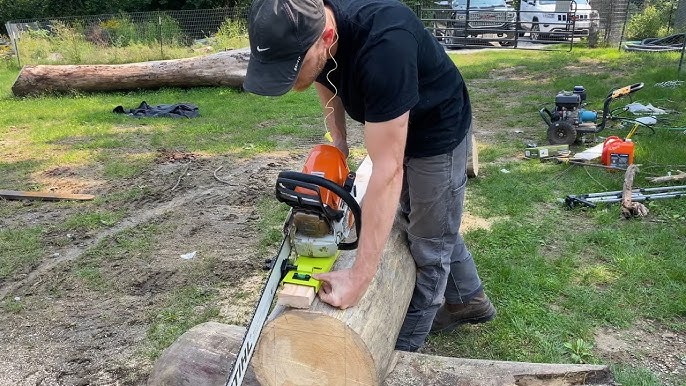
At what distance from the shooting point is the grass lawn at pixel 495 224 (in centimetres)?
338

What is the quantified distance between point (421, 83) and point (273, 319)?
3.78 feet

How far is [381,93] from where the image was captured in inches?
78.0

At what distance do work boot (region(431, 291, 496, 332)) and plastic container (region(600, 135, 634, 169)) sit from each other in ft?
10.9

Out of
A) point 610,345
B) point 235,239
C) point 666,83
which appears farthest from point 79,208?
point 666,83

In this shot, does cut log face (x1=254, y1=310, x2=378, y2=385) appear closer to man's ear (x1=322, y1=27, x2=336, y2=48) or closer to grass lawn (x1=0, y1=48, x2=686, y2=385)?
man's ear (x1=322, y1=27, x2=336, y2=48)

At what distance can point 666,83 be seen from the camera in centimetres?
997

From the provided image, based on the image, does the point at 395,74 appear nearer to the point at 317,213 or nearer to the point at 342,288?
the point at 317,213

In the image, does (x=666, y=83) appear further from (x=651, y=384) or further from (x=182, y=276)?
(x=182, y=276)

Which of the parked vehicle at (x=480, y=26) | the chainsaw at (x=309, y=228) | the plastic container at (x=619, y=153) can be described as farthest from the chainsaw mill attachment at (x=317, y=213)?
the parked vehicle at (x=480, y=26)

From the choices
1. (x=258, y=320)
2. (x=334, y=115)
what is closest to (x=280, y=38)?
(x=334, y=115)

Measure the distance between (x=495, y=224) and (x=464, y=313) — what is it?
5.57ft

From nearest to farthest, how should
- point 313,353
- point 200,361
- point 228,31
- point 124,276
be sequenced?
point 313,353 < point 200,361 < point 124,276 < point 228,31

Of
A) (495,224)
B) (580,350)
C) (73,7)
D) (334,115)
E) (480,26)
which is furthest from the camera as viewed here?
(73,7)

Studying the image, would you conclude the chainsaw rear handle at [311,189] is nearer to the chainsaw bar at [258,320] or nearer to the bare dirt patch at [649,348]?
the chainsaw bar at [258,320]
